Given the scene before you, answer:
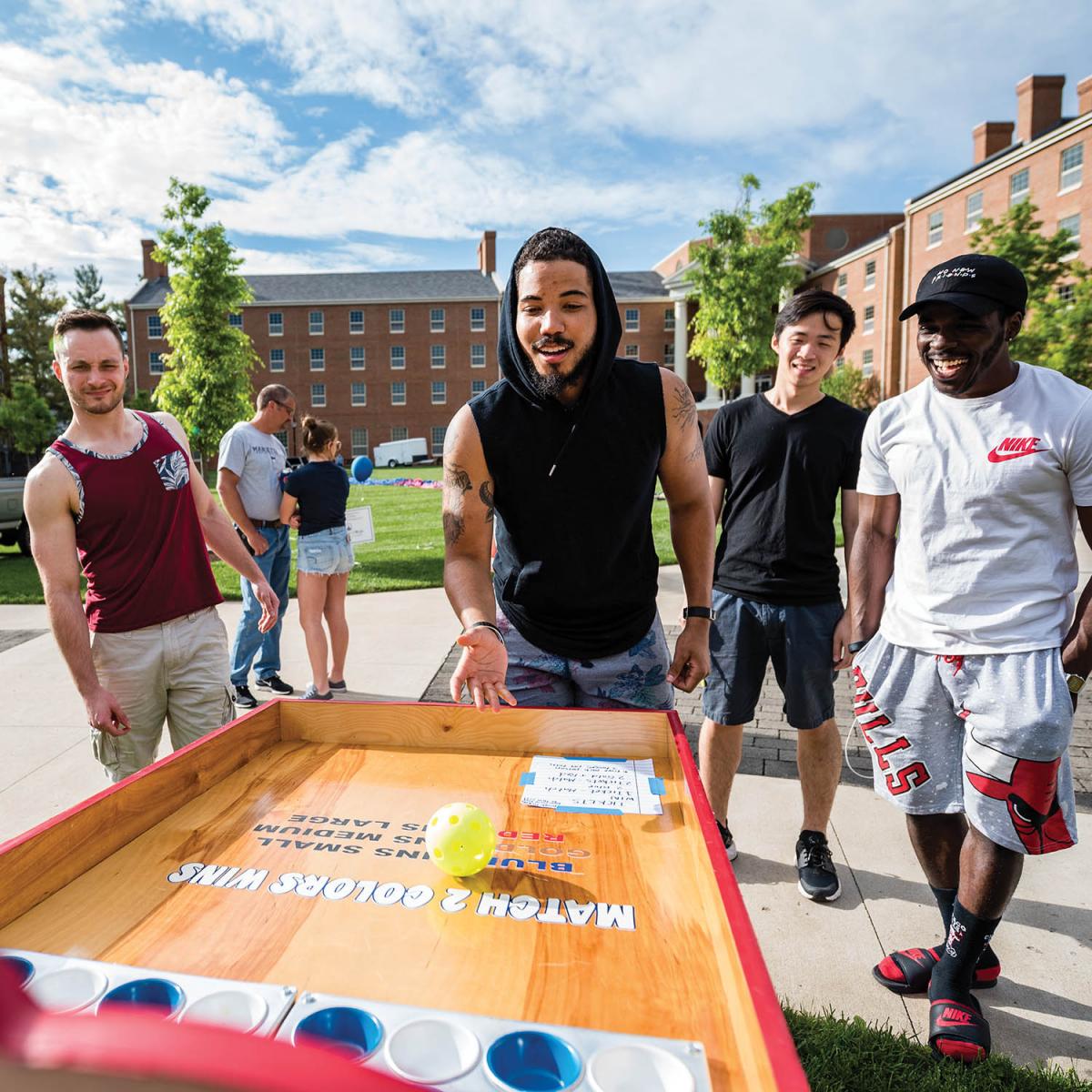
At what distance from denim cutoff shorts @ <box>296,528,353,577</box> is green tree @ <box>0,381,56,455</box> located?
41.3 metres

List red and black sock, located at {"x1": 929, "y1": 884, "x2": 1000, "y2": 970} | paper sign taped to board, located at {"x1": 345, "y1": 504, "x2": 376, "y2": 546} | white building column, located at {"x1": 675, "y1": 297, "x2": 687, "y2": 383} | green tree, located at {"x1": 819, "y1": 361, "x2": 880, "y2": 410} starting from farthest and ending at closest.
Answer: white building column, located at {"x1": 675, "y1": 297, "x2": 687, "y2": 383} < green tree, located at {"x1": 819, "y1": 361, "x2": 880, "y2": 410} < paper sign taped to board, located at {"x1": 345, "y1": 504, "x2": 376, "y2": 546} < red and black sock, located at {"x1": 929, "y1": 884, "x2": 1000, "y2": 970}

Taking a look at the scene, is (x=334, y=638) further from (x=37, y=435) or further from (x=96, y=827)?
(x=37, y=435)

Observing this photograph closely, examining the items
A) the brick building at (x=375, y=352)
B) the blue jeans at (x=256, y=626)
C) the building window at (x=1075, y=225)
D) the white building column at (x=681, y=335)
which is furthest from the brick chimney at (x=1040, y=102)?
the blue jeans at (x=256, y=626)

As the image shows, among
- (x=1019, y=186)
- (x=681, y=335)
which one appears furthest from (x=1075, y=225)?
(x=681, y=335)

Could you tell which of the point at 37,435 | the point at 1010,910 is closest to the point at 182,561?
the point at 1010,910

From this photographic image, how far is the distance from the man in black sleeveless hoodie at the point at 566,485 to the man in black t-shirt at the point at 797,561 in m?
0.81

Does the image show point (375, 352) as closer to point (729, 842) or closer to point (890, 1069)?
point (729, 842)

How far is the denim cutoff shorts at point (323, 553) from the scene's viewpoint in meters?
5.45

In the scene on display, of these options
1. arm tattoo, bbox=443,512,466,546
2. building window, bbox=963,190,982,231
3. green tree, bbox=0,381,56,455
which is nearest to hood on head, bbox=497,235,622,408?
arm tattoo, bbox=443,512,466,546

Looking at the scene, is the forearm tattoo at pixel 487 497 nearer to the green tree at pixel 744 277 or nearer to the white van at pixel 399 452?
the green tree at pixel 744 277

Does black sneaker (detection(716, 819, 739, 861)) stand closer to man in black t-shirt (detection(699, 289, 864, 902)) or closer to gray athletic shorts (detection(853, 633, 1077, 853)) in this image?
man in black t-shirt (detection(699, 289, 864, 902))

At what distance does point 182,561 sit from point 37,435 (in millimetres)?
44443

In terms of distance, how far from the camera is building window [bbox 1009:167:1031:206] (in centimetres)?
3219

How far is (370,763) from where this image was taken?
2057mm
